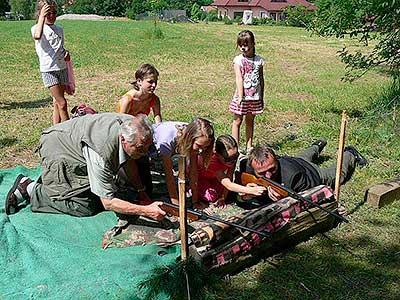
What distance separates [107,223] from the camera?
4.30 m

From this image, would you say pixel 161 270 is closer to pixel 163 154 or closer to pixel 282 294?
pixel 282 294

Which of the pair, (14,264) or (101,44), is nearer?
(14,264)

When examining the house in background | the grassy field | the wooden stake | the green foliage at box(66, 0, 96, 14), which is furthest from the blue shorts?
the green foliage at box(66, 0, 96, 14)

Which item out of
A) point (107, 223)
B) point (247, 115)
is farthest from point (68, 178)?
point (247, 115)

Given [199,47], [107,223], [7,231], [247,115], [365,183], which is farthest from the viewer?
[199,47]

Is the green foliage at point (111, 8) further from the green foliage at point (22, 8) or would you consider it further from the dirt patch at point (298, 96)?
the dirt patch at point (298, 96)

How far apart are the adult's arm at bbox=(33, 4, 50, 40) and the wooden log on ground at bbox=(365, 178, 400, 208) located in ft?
13.4

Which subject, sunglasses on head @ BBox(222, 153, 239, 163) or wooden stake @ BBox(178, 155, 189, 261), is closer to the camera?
wooden stake @ BBox(178, 155, 189, 261)

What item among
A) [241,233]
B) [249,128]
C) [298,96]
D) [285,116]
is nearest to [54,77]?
[249,128]

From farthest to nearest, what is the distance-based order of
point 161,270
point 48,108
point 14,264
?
point 48,108
point 14,264
point 161,270

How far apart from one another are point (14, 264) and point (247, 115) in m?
3.38

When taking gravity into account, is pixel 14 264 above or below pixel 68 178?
below

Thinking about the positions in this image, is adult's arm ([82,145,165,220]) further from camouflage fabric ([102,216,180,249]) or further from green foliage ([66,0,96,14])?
green foliage ([66,0,96,14])

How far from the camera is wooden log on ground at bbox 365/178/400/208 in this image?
4.77 meters
